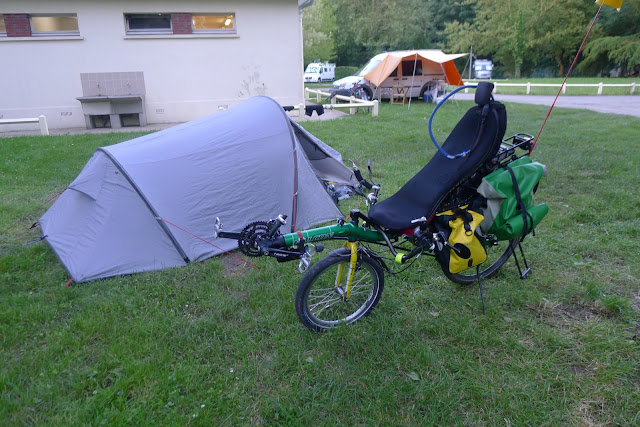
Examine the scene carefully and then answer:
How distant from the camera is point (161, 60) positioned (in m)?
11.7

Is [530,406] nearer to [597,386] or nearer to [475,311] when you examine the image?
[597,386]

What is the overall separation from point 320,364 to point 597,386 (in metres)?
1.57

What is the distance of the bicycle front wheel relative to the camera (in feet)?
9.36

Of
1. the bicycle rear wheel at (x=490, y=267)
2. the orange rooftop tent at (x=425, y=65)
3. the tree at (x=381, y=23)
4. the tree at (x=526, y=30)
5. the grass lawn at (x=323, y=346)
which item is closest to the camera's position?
the grass lawn at (x=323, y=346)

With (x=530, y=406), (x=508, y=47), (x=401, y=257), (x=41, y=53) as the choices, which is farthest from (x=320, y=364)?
(x=508, y=47)

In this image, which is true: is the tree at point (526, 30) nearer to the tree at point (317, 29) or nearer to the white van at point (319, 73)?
the white van at point (319, 73)

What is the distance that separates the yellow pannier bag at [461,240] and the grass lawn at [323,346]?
438 millimetres

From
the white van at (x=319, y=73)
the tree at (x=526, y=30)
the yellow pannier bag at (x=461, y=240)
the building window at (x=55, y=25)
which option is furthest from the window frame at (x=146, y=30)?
the tree at (x=526, y=30)

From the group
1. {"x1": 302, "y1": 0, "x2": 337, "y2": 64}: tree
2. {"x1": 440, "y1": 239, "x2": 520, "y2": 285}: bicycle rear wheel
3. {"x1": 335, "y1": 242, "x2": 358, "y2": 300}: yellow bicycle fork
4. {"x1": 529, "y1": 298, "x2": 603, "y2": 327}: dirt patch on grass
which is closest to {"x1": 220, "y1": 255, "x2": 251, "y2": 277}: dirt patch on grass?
{"x1": 335, "y1": 242, "x2": 358, "y2": 300}: yellow bicycle fork

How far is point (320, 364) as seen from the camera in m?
2.71

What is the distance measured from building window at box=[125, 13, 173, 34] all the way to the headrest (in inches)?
425

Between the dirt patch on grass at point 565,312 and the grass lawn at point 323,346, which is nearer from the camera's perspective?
the grass lawn at point 323,346

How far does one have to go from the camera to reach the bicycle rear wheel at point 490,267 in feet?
11.4

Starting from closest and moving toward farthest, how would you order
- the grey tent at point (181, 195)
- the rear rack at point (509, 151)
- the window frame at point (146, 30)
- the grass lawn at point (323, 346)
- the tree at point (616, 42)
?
the grass lawn at point (323, 346)
the rear rack at point (509, 151)
the grey tent at point (181, 195)
the window frame at point (146, 30)
the tree at point (616, 42)
